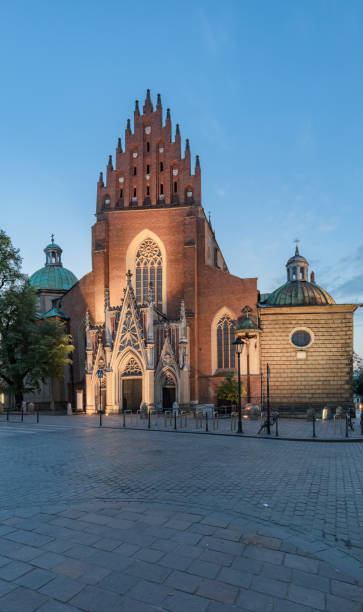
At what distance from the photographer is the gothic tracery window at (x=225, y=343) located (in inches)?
1214

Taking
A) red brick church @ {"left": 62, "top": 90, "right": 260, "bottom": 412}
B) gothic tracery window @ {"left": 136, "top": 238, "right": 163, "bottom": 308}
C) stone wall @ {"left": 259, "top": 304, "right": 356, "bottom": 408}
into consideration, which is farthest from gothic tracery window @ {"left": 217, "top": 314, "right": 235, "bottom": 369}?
gothic tracery window @ {"left": 136, "top": 238, "right": 163, "bottom": 308}

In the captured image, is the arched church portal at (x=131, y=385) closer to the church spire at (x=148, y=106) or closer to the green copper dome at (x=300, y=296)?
the green copper dome at (x=300, y=296)

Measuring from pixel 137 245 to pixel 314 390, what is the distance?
1948 centimetres

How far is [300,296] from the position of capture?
32031 mm

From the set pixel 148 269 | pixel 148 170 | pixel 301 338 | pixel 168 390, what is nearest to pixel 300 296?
pixel 301 338

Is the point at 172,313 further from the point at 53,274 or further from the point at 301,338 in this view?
the point at 53,274

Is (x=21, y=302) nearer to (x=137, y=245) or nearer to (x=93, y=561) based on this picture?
(x=137, y=245)

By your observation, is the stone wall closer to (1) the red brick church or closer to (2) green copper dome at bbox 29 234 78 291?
(1) the red brick church

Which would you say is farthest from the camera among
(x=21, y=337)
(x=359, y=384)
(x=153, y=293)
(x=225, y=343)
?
(x=359, y=384)

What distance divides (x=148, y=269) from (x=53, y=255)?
87.2ft

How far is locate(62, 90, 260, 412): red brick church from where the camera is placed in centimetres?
2936

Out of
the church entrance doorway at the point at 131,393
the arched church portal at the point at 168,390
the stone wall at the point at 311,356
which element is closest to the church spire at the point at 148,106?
the stone wall at the point at 311,356

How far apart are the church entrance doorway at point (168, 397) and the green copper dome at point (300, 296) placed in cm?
1128

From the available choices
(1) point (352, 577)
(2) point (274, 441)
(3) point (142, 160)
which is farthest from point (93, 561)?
(3) point (142, 160)
